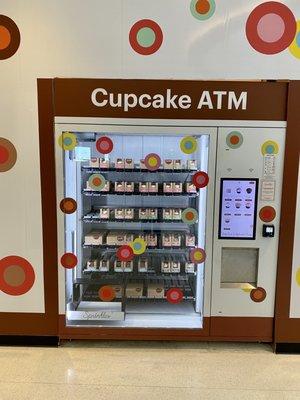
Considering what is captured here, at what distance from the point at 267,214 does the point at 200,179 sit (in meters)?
0.64

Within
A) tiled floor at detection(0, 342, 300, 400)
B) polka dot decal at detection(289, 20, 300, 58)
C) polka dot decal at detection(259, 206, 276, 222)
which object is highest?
polka dot decal at detection(289, 20, 300, 58)

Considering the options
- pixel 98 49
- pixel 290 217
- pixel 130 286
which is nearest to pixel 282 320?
pixel 290 217

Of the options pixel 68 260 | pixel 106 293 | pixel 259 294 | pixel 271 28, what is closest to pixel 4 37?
pixel 68 260

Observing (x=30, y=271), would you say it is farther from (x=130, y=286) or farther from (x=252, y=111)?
(x=252, y=111)

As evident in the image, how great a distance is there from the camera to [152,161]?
115 inches

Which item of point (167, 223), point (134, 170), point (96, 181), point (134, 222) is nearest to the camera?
point (96, 181)

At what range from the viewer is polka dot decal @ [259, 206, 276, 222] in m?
2.84

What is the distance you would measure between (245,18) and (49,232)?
2.38 m

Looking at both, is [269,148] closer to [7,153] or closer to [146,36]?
[146,36]

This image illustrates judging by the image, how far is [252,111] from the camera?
2748mm

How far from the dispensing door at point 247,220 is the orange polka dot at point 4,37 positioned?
6.18ft

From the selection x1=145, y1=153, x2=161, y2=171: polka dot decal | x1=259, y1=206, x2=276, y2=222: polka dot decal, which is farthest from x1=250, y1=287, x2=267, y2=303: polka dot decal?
x1=145, y1=153, x2=161, y2=171: polka dot decal

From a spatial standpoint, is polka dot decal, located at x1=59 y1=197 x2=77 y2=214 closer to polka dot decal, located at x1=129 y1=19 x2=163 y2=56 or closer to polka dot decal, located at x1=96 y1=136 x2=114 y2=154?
polka dot decal, located at x1=96 y1=136 x2=114 y2=154

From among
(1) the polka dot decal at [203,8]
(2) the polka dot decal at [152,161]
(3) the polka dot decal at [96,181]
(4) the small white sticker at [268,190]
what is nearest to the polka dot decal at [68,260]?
(3) the polka dot decal at [96,181]
